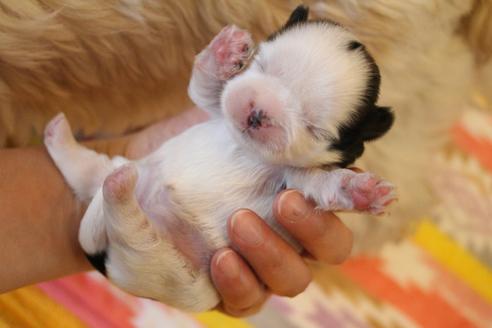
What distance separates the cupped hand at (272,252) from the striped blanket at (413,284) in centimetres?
45

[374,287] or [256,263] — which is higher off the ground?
[256,263]

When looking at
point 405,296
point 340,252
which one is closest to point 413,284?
point 405,296

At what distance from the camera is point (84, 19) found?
2.53 feet

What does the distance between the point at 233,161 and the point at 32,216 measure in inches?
12.4

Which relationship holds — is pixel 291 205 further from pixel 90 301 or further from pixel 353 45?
pixel 90 301

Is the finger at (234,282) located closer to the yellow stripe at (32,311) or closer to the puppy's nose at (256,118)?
the puppy's nose at (256,118)

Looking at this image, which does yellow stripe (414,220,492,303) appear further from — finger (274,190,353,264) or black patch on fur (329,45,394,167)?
black patch on fur (329,45,394,167)

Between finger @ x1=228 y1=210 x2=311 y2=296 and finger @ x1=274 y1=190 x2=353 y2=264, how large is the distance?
0.07 ft

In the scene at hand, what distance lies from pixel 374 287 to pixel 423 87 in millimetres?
600

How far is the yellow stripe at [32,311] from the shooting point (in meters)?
1.07

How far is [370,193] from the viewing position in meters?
0.58

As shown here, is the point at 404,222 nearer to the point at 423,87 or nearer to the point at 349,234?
the point at 423,87

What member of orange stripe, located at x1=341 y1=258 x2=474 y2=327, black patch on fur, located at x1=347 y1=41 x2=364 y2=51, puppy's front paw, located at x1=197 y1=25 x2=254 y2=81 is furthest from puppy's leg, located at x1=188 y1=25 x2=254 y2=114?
orange stripe, located at x1=341 y1=258 x2=474 y2=327

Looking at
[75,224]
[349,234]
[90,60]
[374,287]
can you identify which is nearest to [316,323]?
[374,287]
